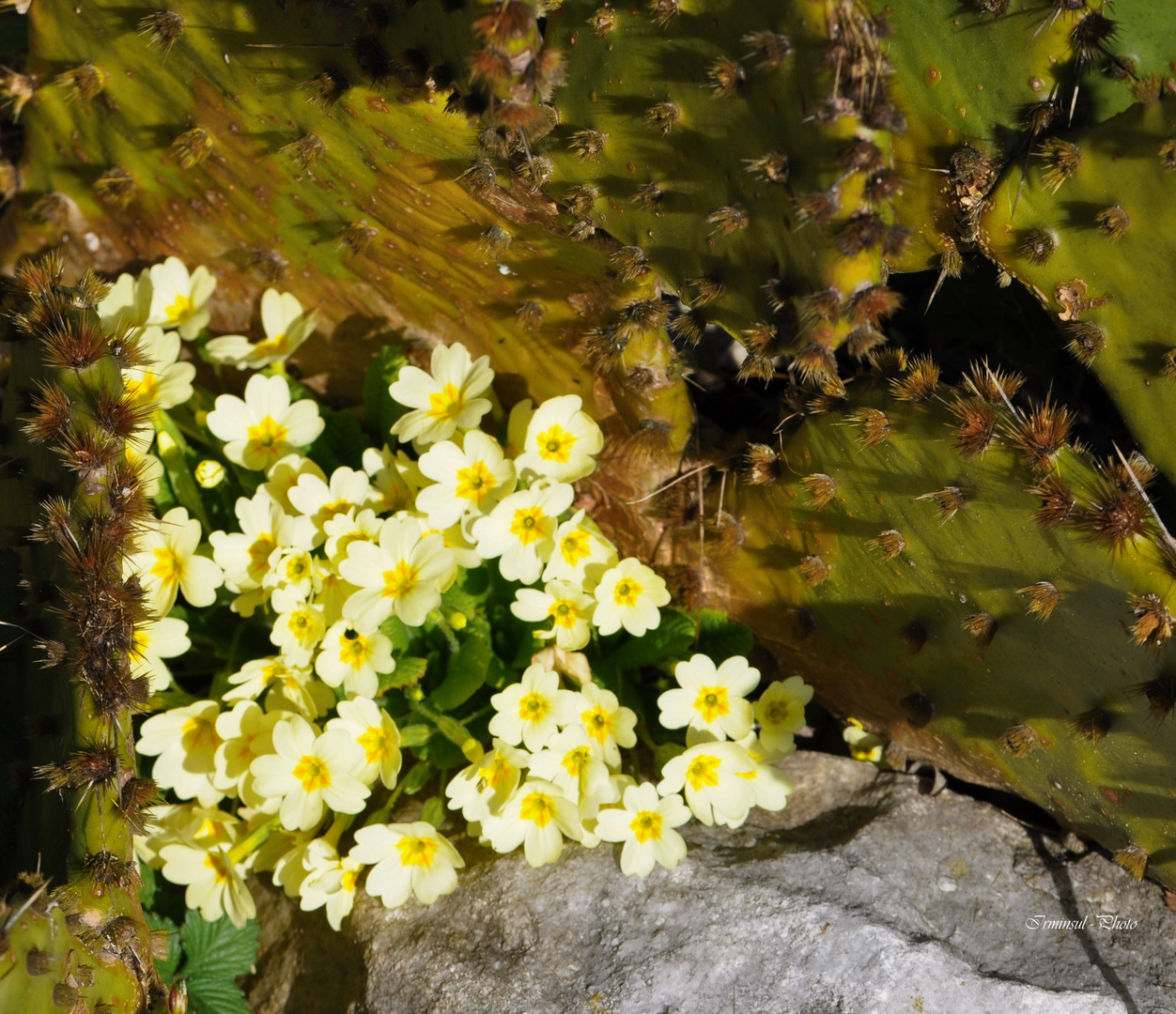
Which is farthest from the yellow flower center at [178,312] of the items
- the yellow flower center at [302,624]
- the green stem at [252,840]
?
the green stem at [252,840]

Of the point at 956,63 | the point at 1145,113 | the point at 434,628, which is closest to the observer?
the point at 1145,113

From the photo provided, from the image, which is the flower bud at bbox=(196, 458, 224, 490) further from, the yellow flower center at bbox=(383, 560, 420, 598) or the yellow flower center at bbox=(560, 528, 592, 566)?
the yellow flower center at bbox=(560, 528, 592, 566)

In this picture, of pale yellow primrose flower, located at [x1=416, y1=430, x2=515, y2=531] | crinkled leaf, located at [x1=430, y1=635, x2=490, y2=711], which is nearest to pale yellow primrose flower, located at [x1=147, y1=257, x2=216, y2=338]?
pale yellow primrose flower, located at [x1=416, y1=430, x2=515, y2=531]

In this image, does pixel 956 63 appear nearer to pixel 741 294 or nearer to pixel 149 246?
pixel 741 294

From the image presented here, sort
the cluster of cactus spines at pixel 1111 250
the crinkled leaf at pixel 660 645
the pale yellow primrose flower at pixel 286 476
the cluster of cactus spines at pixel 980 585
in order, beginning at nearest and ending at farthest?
the cluster of cactus spines at pixel 1111 250 → the cluster of cactus spines at pixel 980 585 → the pale yellow primrose flower at pixel 286 476 → the crinkled leaf at pixel 660 645

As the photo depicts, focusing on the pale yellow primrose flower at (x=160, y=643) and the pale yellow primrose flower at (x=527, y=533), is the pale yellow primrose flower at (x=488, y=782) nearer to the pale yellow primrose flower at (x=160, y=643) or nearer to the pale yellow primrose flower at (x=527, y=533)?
Answer: the pale yellow primrose flower at (x=527, y=533)

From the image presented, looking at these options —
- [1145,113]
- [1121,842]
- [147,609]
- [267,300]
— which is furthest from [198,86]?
[1121,842]
